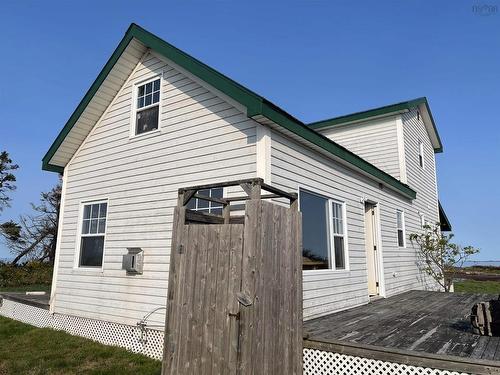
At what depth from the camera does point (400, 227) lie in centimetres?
1102

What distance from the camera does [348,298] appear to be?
713 centimetres

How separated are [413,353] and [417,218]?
33.4 feet

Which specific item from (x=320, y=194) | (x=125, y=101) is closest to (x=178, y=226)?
(x=320, y=194)

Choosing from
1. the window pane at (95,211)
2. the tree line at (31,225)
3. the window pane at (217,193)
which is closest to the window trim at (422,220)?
the window pane at (217,193)

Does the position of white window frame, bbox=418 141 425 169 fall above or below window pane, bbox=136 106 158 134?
above

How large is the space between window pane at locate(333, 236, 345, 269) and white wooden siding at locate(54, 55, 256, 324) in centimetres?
288

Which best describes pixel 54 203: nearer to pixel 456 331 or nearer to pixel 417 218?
pixel 417 218

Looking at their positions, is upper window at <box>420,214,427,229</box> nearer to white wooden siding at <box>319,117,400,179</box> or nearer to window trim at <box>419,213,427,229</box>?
window trim at <box>419,213,427,229</box>

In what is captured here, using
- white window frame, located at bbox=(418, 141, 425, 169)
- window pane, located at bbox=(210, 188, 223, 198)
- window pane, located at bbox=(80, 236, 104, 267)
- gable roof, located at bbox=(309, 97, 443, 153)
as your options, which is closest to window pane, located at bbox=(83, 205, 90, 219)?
window pane, located at bbox=(80, 236, 104, 267)

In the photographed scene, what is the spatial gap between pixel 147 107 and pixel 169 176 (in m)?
1.90

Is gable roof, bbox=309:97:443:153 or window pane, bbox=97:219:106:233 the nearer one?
window pane, bbox=97:219:106:233

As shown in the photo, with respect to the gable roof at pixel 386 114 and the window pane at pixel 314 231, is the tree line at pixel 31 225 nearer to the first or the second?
the gable roof at pixel 386 114

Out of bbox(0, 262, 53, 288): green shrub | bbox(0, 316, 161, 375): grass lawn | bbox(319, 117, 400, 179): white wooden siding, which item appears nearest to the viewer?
bbox(0, 316, 161, 375): grass lawn

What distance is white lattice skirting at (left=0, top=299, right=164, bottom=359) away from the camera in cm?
585
